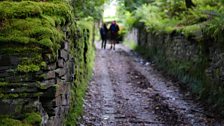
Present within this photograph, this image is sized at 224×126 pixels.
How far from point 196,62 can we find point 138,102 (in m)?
2.53

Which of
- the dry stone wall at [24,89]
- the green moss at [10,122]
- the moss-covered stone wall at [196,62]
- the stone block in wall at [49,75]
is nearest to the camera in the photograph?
the green moss at [10,122]

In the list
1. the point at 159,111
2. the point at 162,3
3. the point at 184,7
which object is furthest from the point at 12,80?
the point at 162,3

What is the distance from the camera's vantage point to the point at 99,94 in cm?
1096

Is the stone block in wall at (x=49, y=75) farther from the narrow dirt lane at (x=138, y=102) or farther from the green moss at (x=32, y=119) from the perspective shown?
the narrow dirt lane at (x=138, y=102)

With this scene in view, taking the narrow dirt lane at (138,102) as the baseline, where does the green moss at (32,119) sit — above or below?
above

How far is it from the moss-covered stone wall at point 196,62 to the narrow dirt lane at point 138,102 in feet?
1.37

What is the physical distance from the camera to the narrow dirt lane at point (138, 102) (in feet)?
27.0

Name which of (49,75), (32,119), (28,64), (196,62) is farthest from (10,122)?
(196,62)

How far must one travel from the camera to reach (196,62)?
37.6ft

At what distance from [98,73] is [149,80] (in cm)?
238

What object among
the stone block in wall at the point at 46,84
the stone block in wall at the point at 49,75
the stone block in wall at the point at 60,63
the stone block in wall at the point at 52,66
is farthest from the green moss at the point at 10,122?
the stone block in wall at the point at 60,63

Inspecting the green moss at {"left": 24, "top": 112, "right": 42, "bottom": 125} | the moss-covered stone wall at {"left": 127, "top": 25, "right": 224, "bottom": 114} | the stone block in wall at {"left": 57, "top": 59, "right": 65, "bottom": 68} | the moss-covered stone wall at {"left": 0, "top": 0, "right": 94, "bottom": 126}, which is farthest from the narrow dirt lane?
the green moss at {"left": 24, "top": 112, "right": 42, "bottom": 125}

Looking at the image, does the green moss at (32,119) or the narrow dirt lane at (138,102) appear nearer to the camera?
the green moss at (32,119)

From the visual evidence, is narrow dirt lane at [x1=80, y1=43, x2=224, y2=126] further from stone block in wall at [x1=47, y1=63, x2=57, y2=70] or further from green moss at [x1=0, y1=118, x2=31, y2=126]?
green moss at [x1=0, y1=118, x2=31, y2=126]
